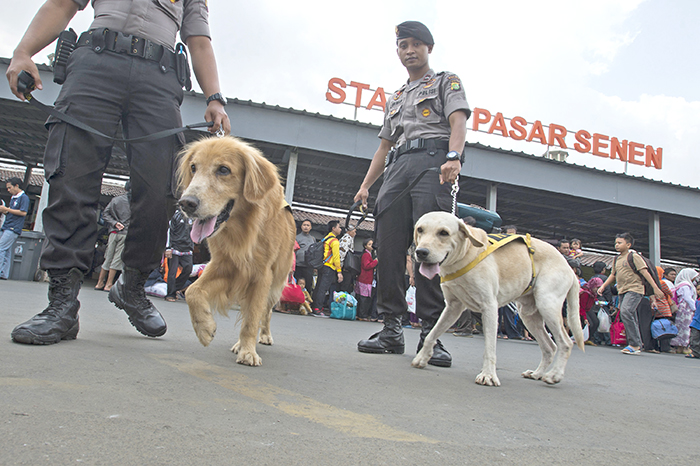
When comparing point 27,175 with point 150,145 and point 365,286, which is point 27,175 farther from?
point 150,145

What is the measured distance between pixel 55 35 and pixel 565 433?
3316 millimetres

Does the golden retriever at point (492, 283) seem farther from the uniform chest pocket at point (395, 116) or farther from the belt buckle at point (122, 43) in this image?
the belt buckle at point (122, 43)

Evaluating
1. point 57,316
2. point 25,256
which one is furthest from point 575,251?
point 25,256

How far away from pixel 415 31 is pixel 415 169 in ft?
3.74

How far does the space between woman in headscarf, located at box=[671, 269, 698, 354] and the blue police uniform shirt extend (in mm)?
13737

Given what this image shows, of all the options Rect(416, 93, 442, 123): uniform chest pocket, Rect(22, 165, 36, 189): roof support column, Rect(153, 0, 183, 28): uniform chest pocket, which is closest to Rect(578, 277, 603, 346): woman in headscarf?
Rect(416, 93, 442, 123): uniform chest pocket

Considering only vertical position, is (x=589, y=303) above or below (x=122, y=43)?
below

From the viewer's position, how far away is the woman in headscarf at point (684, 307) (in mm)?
8789

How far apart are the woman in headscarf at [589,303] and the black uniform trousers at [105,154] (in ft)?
26.6

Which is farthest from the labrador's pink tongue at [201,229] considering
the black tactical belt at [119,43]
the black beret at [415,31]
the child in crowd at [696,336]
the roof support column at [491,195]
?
the roof support column at [491,195]

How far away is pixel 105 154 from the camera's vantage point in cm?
261

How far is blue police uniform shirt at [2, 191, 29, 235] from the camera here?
31.0 ft

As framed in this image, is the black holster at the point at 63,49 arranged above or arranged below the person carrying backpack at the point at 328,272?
above

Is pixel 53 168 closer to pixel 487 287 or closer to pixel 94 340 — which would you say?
pixel 94 340
